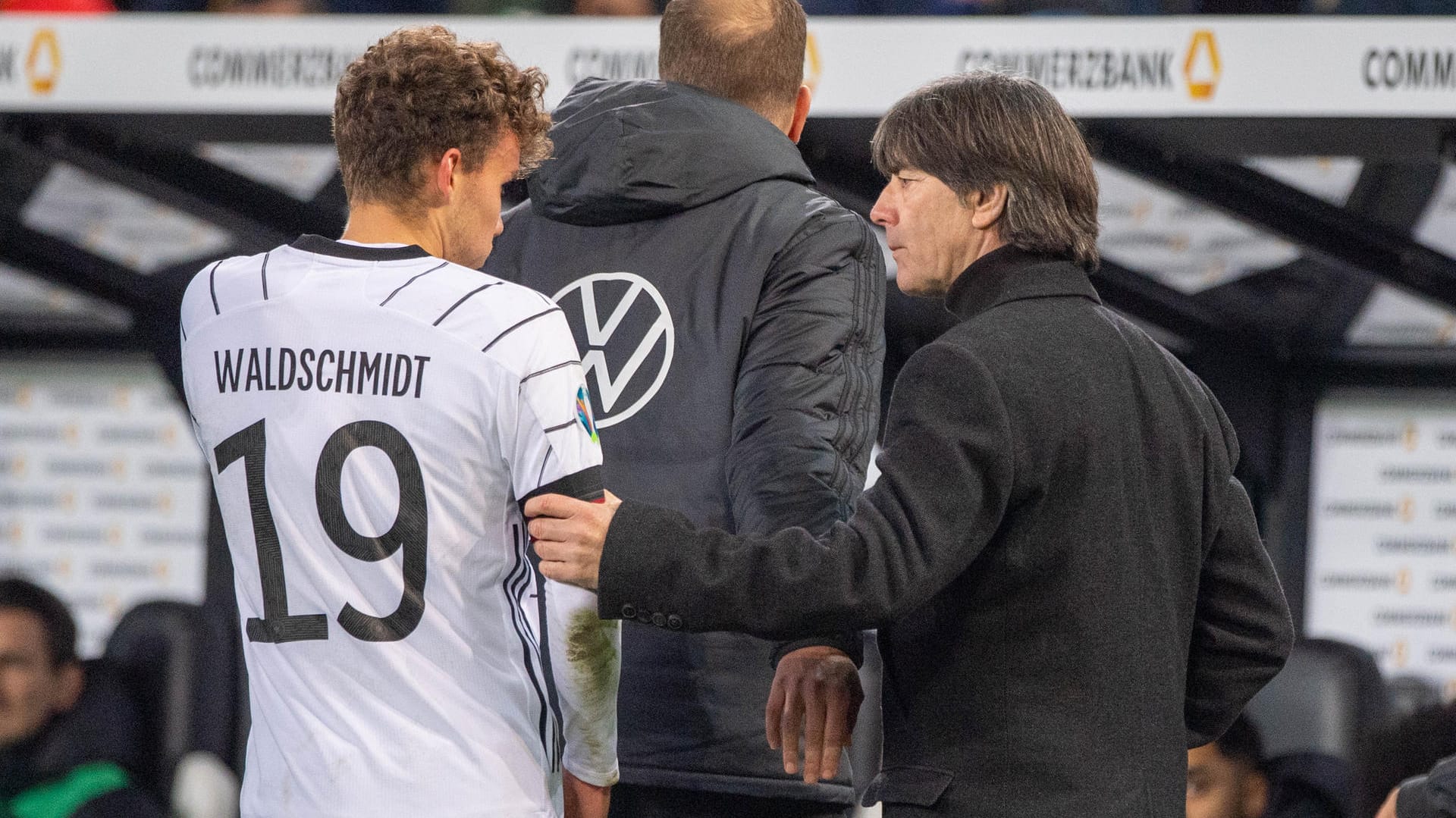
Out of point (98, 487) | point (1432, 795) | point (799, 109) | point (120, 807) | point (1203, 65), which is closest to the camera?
point (799, 109)

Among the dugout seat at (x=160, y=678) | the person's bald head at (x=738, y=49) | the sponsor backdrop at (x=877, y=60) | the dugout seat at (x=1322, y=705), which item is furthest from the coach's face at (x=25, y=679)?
the dugout seat at (x=1322, y=705)

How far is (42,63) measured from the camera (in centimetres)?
393

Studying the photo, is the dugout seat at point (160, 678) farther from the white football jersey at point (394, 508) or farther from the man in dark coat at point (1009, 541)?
the man in dark coat at point (1009, 541)

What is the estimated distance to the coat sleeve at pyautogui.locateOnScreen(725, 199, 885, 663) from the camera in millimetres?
1738

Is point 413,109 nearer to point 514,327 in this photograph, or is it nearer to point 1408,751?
point 514,327

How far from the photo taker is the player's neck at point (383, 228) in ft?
4.79

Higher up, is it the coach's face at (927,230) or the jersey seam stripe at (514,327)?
the coach's face at (927,230)

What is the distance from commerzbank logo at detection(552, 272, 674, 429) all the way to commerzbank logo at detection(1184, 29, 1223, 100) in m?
2.00

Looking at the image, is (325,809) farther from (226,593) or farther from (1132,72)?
(226,593)

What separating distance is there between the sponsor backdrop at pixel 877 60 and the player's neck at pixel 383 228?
87.1 inches

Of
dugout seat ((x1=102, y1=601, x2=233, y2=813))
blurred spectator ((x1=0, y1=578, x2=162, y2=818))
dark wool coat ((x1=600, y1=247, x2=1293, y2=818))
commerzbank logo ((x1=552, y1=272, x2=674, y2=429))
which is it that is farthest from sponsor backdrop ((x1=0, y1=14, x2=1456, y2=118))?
dark wool coat ((x1=600, y1=247, x2=1293, y2=818))

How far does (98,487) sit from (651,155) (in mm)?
4265

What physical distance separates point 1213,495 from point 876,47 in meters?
2.24

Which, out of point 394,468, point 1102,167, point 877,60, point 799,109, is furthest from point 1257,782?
point 394,468
